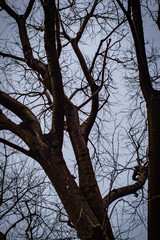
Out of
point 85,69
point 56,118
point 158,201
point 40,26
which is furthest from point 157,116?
point 40,26

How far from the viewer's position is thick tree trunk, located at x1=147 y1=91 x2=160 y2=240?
53.8 inches

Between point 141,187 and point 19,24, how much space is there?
11.3 ft

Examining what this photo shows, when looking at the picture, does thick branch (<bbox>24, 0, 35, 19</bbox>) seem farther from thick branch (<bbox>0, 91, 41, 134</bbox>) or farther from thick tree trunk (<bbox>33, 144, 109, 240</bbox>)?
thick tree trunk (<bbox>33, 144, 109, 240</bbox>)

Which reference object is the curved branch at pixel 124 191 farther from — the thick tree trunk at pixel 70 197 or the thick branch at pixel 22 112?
the thick branch at pixel 22 112

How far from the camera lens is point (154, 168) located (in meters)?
1.60

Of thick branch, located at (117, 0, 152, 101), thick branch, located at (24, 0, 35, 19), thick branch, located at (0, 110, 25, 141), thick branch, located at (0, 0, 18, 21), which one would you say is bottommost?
thick branch, located at (0, 110, 25, 141)

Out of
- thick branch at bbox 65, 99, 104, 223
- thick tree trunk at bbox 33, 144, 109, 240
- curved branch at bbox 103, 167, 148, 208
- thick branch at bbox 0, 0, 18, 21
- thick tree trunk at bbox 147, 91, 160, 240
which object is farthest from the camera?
thick branch at bbox 0, 0, 18, 21

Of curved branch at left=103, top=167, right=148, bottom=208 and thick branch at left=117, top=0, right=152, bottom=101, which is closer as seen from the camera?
curved branch at left=103, top=167, right=148, bottom=208

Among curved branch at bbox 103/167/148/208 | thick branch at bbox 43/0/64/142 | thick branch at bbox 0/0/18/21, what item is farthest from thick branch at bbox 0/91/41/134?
thick branch at bbox 0/0/18/21

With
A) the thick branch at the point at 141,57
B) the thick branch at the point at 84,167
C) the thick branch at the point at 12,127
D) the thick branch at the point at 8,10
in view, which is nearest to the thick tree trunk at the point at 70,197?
the thick branch at the point at 84,167

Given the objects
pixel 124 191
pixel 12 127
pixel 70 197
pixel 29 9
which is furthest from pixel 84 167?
pixel 29 9

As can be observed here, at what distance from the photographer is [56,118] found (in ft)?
5.94

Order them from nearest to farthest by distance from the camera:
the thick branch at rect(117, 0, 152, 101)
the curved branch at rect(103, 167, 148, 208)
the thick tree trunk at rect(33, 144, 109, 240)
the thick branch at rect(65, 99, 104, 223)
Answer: the thick tree trunk at rect(33, 144, 109, 240), the thick branch at rect(65, 99, 104, 223), the curved branch at rect(103, 167, 148, 208), the thick branch at rect(117, 0, 152, 101)

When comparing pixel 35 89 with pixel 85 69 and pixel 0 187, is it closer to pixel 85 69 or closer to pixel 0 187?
pixel 85 69
